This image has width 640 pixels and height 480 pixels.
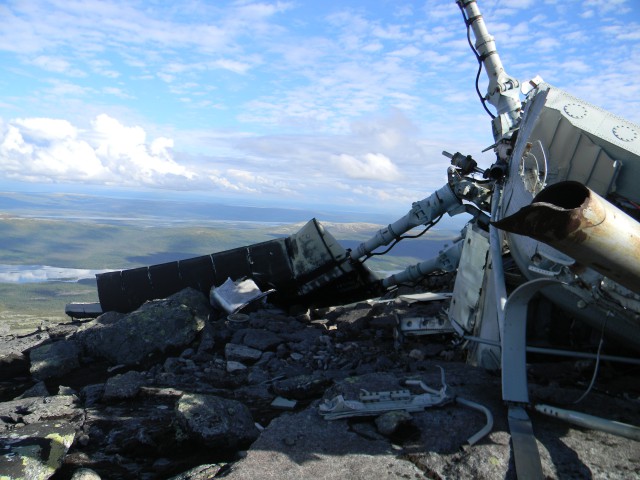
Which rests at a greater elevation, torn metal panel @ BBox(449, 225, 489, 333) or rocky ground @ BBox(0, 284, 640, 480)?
torn metal panel @ BBox(449, 225, 489, 333)

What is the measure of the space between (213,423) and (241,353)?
3163 mm

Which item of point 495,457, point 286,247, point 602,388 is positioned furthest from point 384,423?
point 286,247

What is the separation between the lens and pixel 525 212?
248cm

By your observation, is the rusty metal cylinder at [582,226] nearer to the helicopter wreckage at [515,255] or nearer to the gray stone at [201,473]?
the helicopter wreckage at [515,255]

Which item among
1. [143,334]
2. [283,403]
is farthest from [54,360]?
[283,403]

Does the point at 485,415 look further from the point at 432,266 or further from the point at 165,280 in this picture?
the point at 165,280

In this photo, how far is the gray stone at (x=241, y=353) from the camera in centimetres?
765

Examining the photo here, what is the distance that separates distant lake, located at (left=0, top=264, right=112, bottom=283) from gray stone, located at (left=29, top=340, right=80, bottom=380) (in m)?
162

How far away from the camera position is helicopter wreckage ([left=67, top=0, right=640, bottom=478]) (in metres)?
2.62

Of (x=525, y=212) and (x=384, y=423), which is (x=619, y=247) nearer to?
(x=525, y=212)

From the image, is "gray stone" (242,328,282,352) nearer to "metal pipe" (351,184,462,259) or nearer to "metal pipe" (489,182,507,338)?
"metal pipe" (489,182,507,338)

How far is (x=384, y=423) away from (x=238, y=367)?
3.49m

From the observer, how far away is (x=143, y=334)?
8.50 meters

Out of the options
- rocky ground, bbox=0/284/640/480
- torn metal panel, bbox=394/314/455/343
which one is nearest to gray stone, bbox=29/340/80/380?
rocky ground, bbox=0/284/640/480
